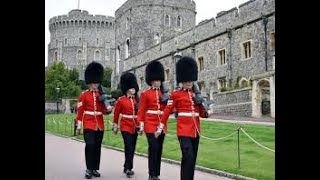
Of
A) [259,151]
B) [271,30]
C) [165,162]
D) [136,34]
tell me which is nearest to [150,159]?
[165,162]

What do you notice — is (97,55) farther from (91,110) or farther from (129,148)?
(129,148)

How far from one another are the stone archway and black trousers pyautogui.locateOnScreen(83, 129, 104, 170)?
42.2 ft

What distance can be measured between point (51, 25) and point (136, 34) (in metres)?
34.2

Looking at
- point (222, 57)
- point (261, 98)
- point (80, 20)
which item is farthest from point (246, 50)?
point (80, 20)

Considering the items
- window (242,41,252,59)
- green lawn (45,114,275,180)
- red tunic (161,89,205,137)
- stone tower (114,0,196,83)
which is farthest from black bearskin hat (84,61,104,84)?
stone tower (114,0,196,83)

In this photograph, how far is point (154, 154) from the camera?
25.8 feet

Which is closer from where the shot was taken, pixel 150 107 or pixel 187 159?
pixel 187 159

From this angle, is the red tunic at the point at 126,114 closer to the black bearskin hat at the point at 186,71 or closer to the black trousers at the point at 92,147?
the black trousers at the point at 92,147

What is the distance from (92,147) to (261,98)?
13647 mm

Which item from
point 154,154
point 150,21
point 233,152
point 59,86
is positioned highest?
point 150,21

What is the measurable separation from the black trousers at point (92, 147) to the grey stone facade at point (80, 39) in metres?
68.1

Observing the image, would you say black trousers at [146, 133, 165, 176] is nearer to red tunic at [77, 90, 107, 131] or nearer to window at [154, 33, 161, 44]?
red tunic at [77, 90, 107, 131]
